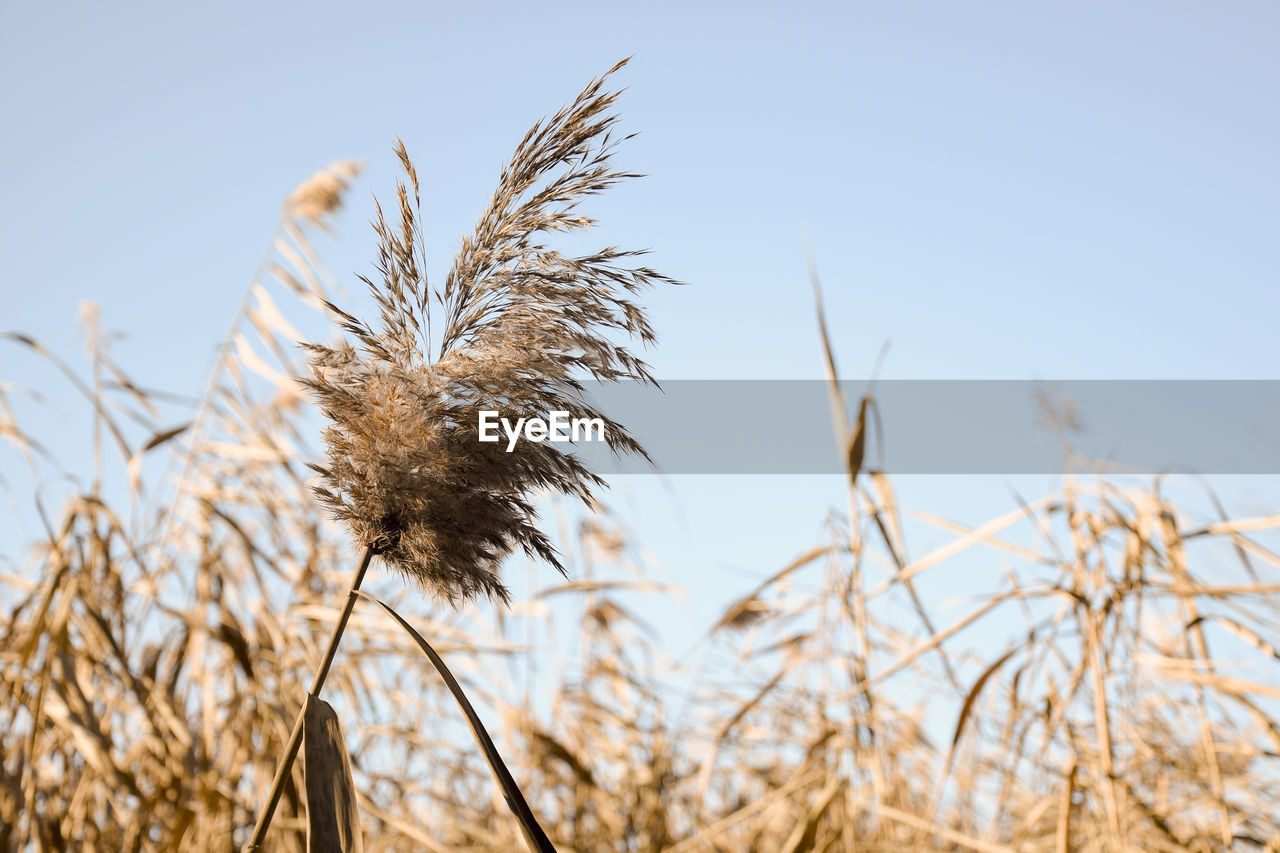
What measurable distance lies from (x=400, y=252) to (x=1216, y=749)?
6.14 ft

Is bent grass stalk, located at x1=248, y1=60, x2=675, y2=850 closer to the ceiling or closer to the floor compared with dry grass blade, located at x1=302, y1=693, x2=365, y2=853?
closer to the ceiling

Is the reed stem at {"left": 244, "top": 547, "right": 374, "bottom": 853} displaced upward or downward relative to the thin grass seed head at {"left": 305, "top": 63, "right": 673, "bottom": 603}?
downward

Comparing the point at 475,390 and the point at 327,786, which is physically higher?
the point at 475,390

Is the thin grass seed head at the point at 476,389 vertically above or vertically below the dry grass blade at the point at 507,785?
above

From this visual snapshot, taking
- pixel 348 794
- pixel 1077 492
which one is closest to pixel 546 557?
pixel 348 794

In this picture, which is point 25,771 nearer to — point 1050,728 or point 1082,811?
point 1050,728

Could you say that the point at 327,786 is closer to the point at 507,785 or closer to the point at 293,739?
the point at 293,739

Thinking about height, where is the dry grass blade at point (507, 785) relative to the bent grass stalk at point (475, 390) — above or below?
below

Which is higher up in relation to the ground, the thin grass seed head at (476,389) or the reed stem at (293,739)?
the thin grass seed head at (476,389)

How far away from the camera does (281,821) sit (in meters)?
1.50

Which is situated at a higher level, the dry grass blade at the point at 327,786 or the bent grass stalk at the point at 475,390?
the bent grass stalk at the point at 475,390

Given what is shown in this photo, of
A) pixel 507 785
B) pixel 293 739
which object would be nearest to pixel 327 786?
pixel 293 739

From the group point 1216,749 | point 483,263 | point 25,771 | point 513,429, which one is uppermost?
point 483,263

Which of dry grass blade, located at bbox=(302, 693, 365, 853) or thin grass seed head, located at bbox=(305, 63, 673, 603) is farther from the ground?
thin grass seed head, located at bbox=(305, 63, 673, 603)
